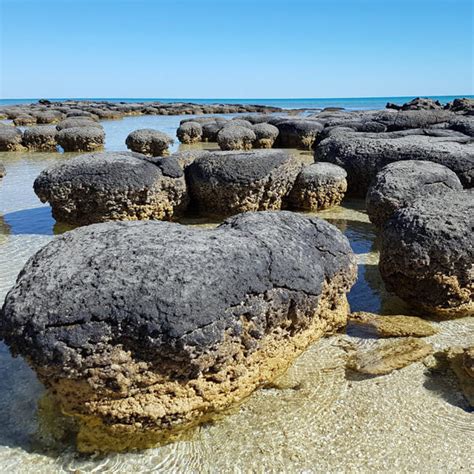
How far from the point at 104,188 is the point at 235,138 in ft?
36.6

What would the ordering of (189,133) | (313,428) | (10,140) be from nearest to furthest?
(313,428), (10,140), (189,133)

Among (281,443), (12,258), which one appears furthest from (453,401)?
(12,258)

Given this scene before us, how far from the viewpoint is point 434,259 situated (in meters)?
4.34

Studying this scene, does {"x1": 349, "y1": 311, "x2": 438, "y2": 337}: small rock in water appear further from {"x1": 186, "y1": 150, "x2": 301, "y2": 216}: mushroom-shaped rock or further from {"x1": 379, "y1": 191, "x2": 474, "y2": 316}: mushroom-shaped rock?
{"x1": 186, "y1": 150, "x2": 301, "y2": 216}: mushroom-shaped rock

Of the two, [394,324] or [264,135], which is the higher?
[264,135]

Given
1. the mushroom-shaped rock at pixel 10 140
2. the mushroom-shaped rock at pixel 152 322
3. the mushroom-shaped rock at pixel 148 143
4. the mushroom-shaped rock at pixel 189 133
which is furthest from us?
the mushroom-shaped rock at pixel 189 133

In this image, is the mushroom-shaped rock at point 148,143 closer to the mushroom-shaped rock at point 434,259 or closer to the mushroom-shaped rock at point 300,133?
the mushroom-shaped rock at point 300,133

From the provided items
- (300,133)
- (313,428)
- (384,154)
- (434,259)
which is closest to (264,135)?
(300,133)

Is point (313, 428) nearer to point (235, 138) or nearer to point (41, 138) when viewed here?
point (235, 138)

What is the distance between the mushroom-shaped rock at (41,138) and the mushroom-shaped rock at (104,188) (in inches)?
447

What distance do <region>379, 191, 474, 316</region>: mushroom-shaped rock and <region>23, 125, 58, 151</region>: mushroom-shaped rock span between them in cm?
1591

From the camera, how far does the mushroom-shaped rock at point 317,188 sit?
8312 millimetres

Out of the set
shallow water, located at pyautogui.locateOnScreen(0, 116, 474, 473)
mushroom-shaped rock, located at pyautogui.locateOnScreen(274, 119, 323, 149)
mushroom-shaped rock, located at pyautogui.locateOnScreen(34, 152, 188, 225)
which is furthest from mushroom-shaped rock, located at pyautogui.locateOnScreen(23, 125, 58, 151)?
shallow water, located at pyautogui.locateOnScreen(0, 116, 474, 473)

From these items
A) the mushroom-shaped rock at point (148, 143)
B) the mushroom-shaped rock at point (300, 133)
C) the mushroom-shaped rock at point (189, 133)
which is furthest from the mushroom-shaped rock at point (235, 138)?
the mushroom-shaped rock at point (189, 133)
